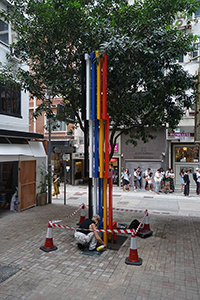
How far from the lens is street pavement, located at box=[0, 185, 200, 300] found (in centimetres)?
496

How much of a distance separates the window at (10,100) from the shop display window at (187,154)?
45.0 ft

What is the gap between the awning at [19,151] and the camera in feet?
34.8

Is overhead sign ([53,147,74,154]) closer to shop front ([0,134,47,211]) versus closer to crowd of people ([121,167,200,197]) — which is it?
shop front ([0,134,47,211])

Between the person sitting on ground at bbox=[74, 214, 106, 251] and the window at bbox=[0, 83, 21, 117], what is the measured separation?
7425 millimetres

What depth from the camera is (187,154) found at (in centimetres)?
2059

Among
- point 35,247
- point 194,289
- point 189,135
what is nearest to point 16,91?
point 35,247

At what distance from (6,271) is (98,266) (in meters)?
2.21

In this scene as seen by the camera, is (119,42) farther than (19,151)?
No

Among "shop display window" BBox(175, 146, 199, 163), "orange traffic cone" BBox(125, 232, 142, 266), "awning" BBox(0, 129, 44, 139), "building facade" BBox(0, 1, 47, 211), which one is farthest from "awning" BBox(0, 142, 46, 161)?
"shop display window" BBox(175, 146, 199, 163)

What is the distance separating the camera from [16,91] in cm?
1294

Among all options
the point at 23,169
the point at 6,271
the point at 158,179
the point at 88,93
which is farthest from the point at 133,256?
the point at 158,179

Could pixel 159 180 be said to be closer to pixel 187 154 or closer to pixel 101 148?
pixel 187 154

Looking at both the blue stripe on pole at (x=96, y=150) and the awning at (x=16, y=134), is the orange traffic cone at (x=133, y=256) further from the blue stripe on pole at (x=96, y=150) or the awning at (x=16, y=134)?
the awning at (x=16, y=134)

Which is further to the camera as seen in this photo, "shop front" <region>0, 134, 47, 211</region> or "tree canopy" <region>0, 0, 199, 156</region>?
"shop front" <region>0, 134, 47, 211</region>
